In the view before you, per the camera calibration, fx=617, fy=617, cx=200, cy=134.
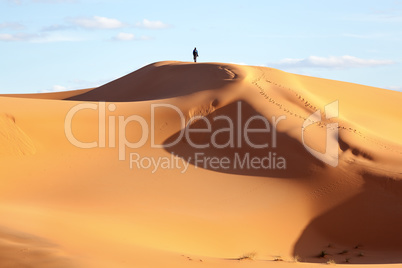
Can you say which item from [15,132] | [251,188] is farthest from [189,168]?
[15,132]

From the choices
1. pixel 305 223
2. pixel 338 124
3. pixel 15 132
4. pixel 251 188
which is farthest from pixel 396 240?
pixel 15 132

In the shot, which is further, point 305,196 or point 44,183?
point 305,196

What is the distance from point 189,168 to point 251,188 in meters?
1.84

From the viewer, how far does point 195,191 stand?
1498cm

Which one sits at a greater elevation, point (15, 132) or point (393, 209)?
point (15, 132)

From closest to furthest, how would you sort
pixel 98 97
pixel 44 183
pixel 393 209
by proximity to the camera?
pixel 44 183 → pixel 393 209 → pixel 98 97

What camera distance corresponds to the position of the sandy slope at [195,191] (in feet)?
32.7

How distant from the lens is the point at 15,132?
16.0 metres

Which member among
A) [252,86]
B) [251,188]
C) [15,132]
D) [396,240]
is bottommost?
[396,240]

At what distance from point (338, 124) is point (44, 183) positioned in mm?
9397

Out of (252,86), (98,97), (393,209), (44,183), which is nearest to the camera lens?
(44,183)

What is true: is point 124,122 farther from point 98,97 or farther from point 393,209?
point 98,97

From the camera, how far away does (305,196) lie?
15516 millimetres

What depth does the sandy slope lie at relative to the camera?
995cm
